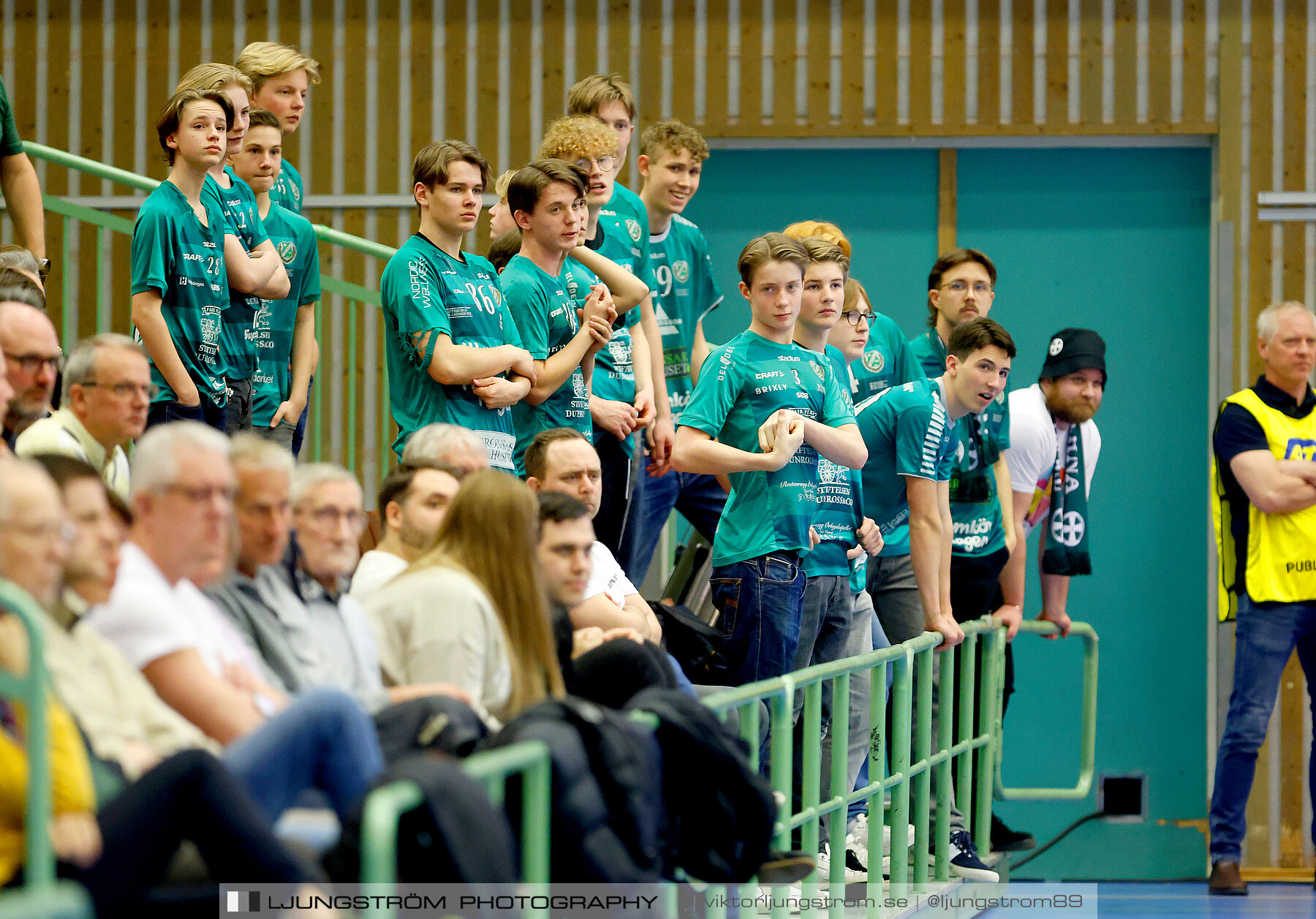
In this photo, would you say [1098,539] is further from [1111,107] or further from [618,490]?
[618,490]

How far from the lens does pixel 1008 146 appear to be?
26.9 feet

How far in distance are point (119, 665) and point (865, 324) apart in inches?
147

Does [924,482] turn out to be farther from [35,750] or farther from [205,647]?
[35,750]

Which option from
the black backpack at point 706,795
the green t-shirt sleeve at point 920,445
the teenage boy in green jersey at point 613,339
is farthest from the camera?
the green t-shirt sleeve at point 920,445

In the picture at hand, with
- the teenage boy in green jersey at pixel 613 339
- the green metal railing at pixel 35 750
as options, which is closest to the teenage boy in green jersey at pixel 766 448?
the teenage boy in green jersey at pixel 613 339

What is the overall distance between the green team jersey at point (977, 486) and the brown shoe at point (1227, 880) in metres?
1.85

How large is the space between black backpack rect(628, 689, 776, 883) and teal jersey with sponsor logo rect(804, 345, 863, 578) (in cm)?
173

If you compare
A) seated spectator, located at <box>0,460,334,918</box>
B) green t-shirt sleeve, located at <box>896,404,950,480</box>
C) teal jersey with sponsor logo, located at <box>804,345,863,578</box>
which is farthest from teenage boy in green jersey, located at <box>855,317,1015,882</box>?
seated spectator, located at <box>0,460,334,918</box>

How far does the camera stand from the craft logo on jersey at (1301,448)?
649 centimetres

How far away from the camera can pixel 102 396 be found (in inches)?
132

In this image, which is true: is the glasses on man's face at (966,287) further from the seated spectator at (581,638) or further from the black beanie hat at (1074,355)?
the seated spectator at (581,638)

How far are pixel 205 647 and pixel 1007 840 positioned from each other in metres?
4.35

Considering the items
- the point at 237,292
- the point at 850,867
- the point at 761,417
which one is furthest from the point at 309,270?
the point at 850,867

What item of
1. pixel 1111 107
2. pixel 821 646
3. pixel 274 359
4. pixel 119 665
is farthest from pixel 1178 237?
pixel 119 665
